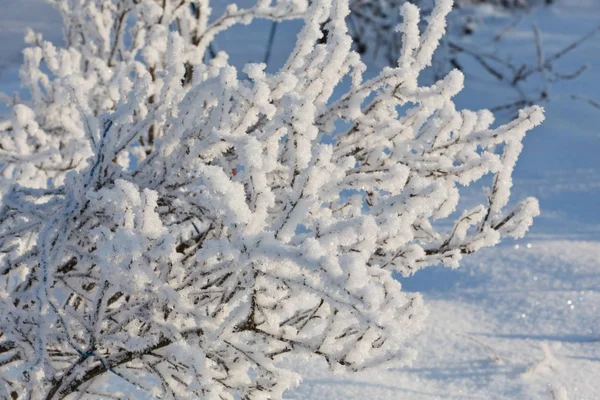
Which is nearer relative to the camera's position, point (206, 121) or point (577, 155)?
point (206, 121)

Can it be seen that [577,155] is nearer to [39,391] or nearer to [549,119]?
[549,119]

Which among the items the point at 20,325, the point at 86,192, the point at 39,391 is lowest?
the point at 39,391

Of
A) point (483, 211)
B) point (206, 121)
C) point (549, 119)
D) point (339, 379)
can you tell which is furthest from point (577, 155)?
point (206, 121)

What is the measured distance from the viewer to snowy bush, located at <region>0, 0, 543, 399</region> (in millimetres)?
1136

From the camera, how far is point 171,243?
3.89 feet

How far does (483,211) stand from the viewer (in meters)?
1.67

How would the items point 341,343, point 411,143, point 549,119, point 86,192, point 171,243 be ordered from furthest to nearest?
point 549,119 → point 411,143 → point 86,192 → point 341,343 → point 171,243

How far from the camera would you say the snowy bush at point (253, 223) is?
114cm

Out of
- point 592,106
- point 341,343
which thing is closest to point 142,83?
point 341,343

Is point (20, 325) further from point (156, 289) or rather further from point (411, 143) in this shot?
point (411, 143)

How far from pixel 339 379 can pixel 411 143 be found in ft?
3.56

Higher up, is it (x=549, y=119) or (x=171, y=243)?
(x=171, y=243)

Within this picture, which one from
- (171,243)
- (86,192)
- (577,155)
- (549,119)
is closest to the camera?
(171,243)

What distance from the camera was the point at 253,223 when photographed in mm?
1109
